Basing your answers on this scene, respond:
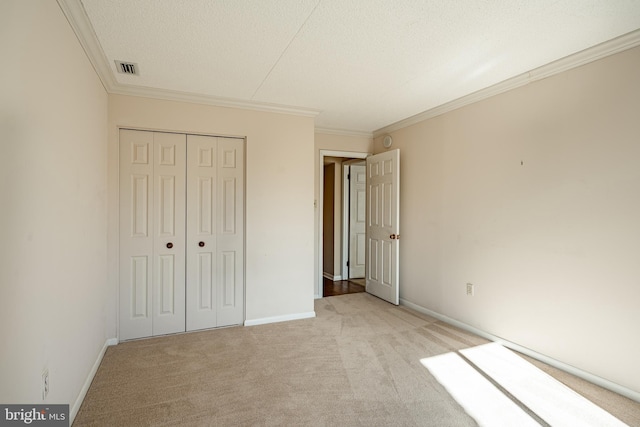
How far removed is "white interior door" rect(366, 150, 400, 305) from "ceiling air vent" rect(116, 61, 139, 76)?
2973 mm

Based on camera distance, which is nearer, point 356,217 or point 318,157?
point 318,157

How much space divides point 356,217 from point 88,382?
14.3 feet

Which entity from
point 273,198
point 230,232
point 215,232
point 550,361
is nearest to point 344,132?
point 273,198

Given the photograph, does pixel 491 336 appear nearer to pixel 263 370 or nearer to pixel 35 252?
pixel 263 370

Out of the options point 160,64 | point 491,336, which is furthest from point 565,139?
point 160,64

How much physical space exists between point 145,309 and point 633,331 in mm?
4002

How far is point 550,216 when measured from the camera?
2.53m

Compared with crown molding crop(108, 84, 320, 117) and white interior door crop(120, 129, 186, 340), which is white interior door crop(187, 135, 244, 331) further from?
crown molding crop(108, 84, 320, 117)

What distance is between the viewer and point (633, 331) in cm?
207

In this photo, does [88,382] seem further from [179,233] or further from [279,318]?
[279,318]

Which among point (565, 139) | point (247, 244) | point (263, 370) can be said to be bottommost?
point (263, 370)

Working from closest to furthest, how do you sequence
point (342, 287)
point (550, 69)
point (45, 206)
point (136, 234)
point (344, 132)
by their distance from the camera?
point (45, 206) < point (550, 69) < point (136, 234) < point (344, 132) < point (342, 287)

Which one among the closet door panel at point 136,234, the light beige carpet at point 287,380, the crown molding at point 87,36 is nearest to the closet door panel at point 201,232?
the light beige carpet at point 287,380

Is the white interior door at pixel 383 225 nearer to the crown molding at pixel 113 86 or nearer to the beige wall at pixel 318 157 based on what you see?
the beige wall at pixel 318 157
